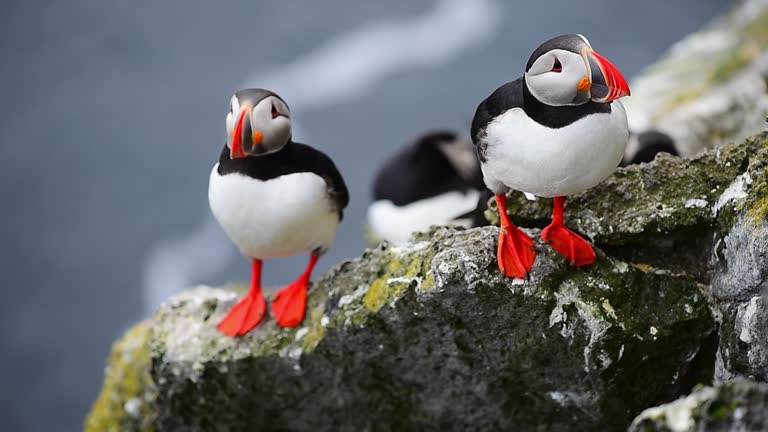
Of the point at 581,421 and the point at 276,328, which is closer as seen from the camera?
the point at 581,421

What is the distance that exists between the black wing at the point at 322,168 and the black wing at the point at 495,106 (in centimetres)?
61

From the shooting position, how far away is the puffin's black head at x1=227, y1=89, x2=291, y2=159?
2309mm

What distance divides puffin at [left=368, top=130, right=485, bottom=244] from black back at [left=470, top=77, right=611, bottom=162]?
190 centimetres

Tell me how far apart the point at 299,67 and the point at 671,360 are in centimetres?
500

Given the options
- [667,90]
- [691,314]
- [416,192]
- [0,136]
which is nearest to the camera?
[691,314]

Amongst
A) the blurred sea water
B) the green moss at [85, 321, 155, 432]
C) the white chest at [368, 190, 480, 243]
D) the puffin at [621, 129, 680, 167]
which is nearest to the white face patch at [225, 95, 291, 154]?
the puffin at [621, 129, 680, 167]

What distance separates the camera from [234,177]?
8.09 ft

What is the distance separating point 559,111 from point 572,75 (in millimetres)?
95

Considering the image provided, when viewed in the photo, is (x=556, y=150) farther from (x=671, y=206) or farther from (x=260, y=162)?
(x=260, y=162)

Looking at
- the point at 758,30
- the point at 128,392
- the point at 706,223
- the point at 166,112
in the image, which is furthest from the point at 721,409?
the point at 166,112

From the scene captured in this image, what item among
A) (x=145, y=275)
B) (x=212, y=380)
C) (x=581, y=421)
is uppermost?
(x=145, y=275)

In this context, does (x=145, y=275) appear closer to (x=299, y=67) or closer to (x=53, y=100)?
(x=53, y=100)

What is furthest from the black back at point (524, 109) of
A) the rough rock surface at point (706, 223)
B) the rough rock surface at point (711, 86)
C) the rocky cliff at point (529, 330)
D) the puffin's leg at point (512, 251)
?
the rough rock surface at point (711, 86)

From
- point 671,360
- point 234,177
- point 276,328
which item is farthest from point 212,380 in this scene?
point 671,360
